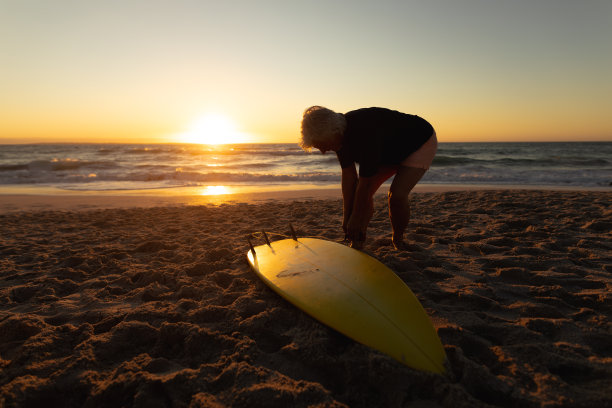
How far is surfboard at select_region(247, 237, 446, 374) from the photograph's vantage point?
54.3 inches

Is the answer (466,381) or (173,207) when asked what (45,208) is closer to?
(173,207)

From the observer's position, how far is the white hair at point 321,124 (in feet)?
7.13

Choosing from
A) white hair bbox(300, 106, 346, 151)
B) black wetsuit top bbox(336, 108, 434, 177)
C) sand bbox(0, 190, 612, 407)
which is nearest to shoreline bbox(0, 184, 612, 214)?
sand bbox(0, 190, 612, 407)

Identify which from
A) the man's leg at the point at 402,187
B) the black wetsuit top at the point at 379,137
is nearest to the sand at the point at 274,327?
the man's leg at the point at 402,187

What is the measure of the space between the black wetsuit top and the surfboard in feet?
2.15

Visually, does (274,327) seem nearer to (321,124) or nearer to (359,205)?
(359,205)

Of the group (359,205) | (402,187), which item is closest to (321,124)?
(359,205)

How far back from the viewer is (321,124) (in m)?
2.17

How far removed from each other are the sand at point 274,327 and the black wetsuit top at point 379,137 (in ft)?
2.59

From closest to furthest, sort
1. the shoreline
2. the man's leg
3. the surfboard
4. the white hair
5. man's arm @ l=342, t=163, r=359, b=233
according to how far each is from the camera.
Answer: the surfboard < the white hair < the man's leg < man's arm @ l=342, t=163, r=359, b=233 < the shoreline

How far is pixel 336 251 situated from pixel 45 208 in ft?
18.5

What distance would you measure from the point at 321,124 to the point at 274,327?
1.26 metres

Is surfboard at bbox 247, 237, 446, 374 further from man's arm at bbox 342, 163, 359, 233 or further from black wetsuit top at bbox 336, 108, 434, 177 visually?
black wetsuit top at bbox 336, 108, 434, 177

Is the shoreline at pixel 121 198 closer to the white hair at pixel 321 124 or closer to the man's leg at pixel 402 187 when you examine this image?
the man's leg at pixel 402 187
